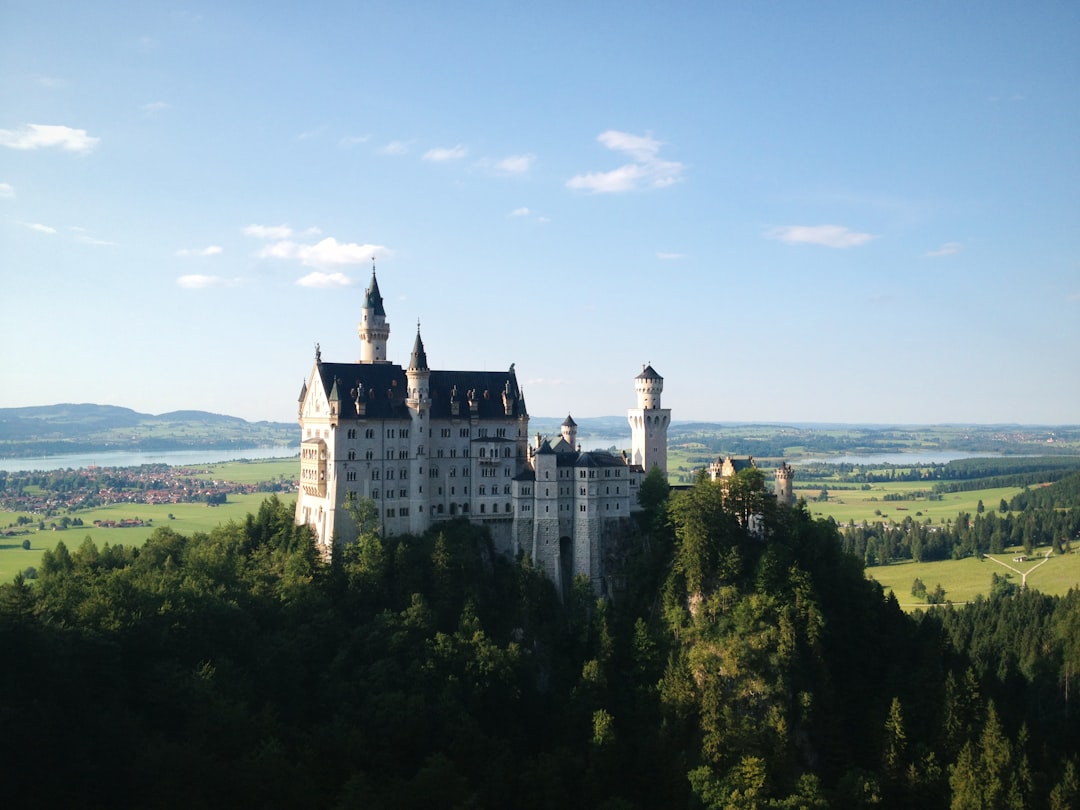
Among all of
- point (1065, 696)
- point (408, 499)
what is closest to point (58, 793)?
point (408, 499)

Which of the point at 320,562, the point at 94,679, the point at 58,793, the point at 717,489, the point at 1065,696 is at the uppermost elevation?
the point at 717,489

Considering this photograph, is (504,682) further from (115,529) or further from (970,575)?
(970,575)

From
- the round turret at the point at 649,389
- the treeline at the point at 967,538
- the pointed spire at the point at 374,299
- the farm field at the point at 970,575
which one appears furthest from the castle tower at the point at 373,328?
the treeline at the point at 967,538

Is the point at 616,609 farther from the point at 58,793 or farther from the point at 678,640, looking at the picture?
the point at 58,793

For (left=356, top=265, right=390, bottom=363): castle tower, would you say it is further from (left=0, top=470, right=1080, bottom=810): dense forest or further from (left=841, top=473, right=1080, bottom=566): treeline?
(left=841, top=473, right=1080, bottom=566): treeline

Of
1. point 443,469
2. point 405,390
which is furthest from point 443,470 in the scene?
point 405,390

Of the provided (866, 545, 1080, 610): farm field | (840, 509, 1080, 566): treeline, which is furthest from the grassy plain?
(840, 509, 1080, 566): treeline

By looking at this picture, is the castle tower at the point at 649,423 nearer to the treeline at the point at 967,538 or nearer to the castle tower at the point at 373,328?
the castle tower at the point at 373,328
